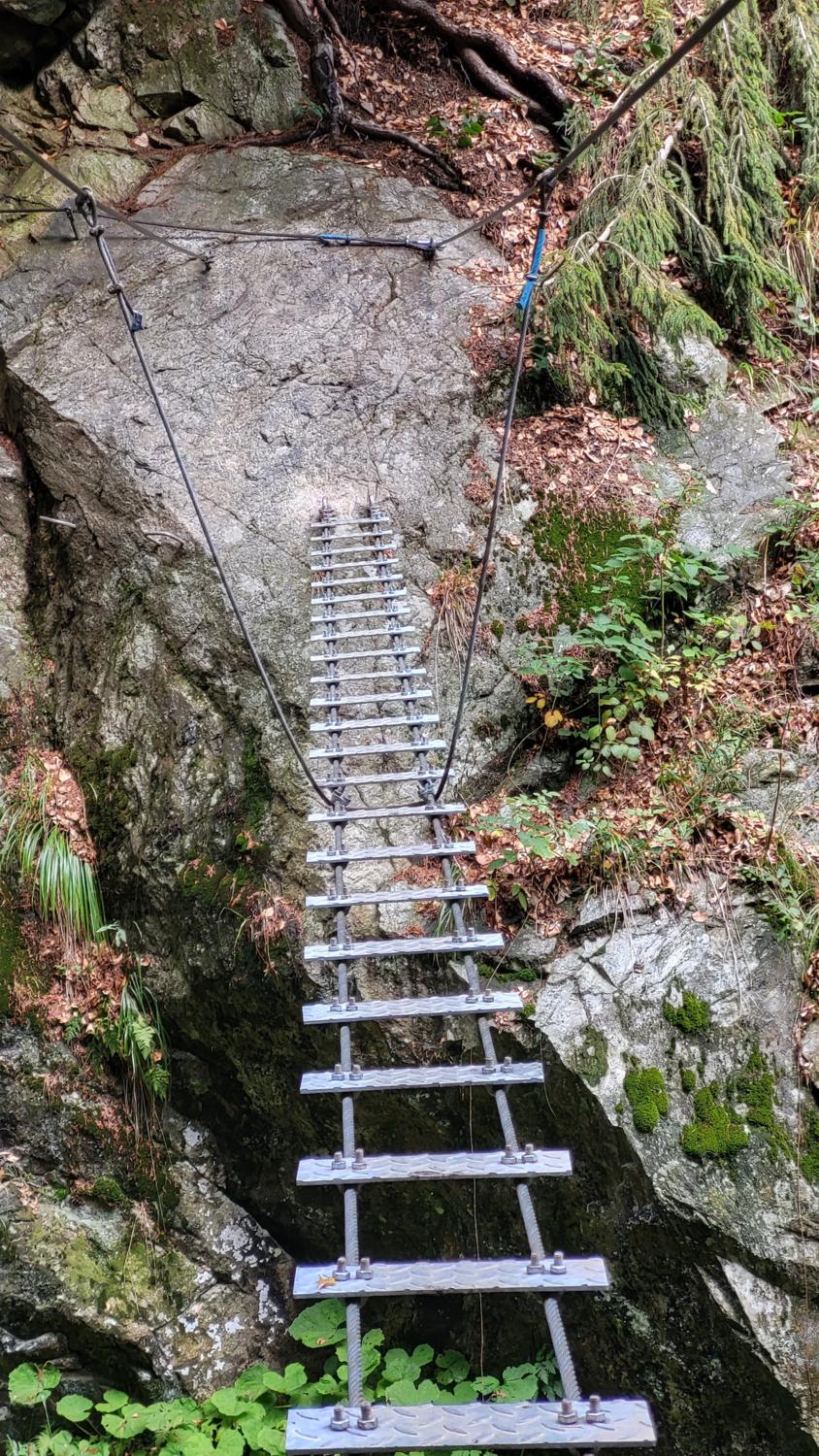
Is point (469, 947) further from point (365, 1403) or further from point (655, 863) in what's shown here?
point (365, 1403)

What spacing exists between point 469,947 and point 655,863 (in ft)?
2.63

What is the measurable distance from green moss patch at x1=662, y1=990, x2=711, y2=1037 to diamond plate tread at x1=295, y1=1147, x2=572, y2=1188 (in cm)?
74

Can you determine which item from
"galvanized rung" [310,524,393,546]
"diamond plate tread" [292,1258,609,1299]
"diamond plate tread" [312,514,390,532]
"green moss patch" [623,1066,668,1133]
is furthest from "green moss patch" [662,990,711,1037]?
"diamond plate tread" [312,514,390,532]

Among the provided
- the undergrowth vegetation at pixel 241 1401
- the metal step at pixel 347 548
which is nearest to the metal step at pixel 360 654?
the metal step at pixel 347 548

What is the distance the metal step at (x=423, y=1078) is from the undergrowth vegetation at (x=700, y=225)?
12.4 feet

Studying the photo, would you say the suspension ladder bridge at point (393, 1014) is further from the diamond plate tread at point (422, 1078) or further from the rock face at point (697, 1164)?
the rock face at point (697, 1164)

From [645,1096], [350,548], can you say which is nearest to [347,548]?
[350,548]

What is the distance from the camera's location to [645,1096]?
302cm

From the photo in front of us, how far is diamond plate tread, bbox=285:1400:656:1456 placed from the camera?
Result: 1936 mm

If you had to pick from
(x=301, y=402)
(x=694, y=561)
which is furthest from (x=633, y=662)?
(x=301, y=402)

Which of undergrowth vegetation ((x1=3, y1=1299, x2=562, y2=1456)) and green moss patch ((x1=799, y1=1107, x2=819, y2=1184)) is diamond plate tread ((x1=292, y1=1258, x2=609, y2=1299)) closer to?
green moss patch ((x1=799, y1=1107, x2=819, y2=1184))

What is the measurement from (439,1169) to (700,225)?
17.6ft

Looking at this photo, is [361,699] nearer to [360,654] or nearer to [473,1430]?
[360,654]

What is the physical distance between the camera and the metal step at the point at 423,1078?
8.81 feet
